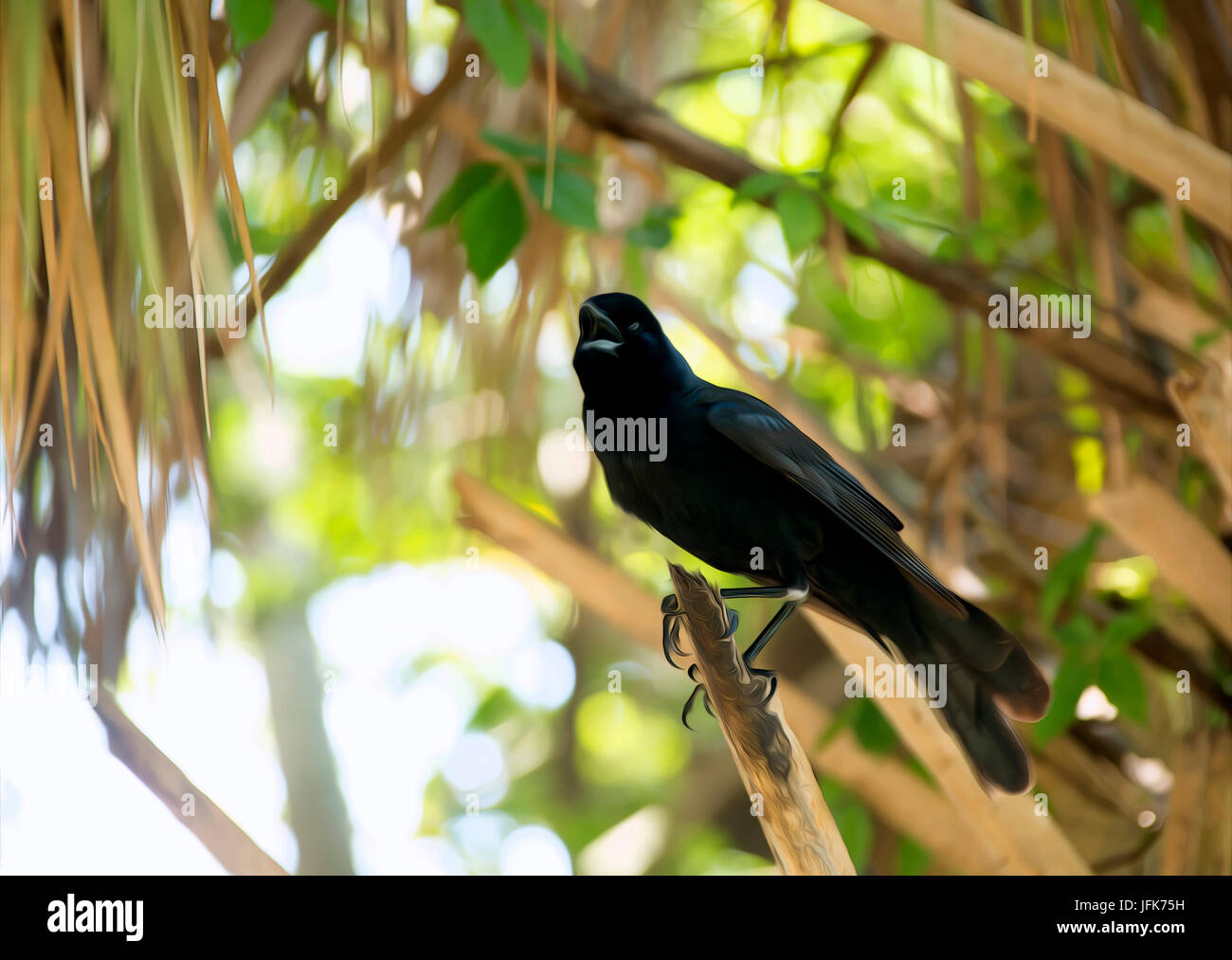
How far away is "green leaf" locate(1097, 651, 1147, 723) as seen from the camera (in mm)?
1732

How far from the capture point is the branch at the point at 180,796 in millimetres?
1533

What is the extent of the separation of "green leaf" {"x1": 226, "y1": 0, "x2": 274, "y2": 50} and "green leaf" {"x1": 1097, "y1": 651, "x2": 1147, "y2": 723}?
1631 millimetres

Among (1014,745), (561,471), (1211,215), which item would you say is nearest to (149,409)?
(1014,745)

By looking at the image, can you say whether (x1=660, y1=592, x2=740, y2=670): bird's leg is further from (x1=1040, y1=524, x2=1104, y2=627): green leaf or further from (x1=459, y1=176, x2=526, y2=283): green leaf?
(x1=1040, y1=524, x2=1104, y2=627): green leaf

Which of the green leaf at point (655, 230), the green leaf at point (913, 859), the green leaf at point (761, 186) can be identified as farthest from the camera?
the green leaf at point (913, 859)

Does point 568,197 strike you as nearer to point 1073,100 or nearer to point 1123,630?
point 1073,100

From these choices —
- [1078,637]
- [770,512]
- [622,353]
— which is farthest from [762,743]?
[1078,637]

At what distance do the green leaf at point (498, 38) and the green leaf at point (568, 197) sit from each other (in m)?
0.20

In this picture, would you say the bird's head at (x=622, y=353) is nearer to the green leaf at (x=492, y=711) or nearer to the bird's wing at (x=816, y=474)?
the bird's wing at (x=816, y=474)

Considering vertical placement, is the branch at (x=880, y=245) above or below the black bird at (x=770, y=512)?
above

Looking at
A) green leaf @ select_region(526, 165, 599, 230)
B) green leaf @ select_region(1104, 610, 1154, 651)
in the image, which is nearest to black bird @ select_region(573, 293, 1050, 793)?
green leaf @ select_region(526, 165, 599, 230)

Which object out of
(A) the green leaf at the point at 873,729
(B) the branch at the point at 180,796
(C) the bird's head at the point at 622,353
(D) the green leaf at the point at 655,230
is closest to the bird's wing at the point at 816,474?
(C) the bird's head at the point at 622,353

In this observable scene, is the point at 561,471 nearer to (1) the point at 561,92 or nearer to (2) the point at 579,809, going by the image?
(2) the point at 579,809

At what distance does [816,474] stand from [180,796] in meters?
1.07
